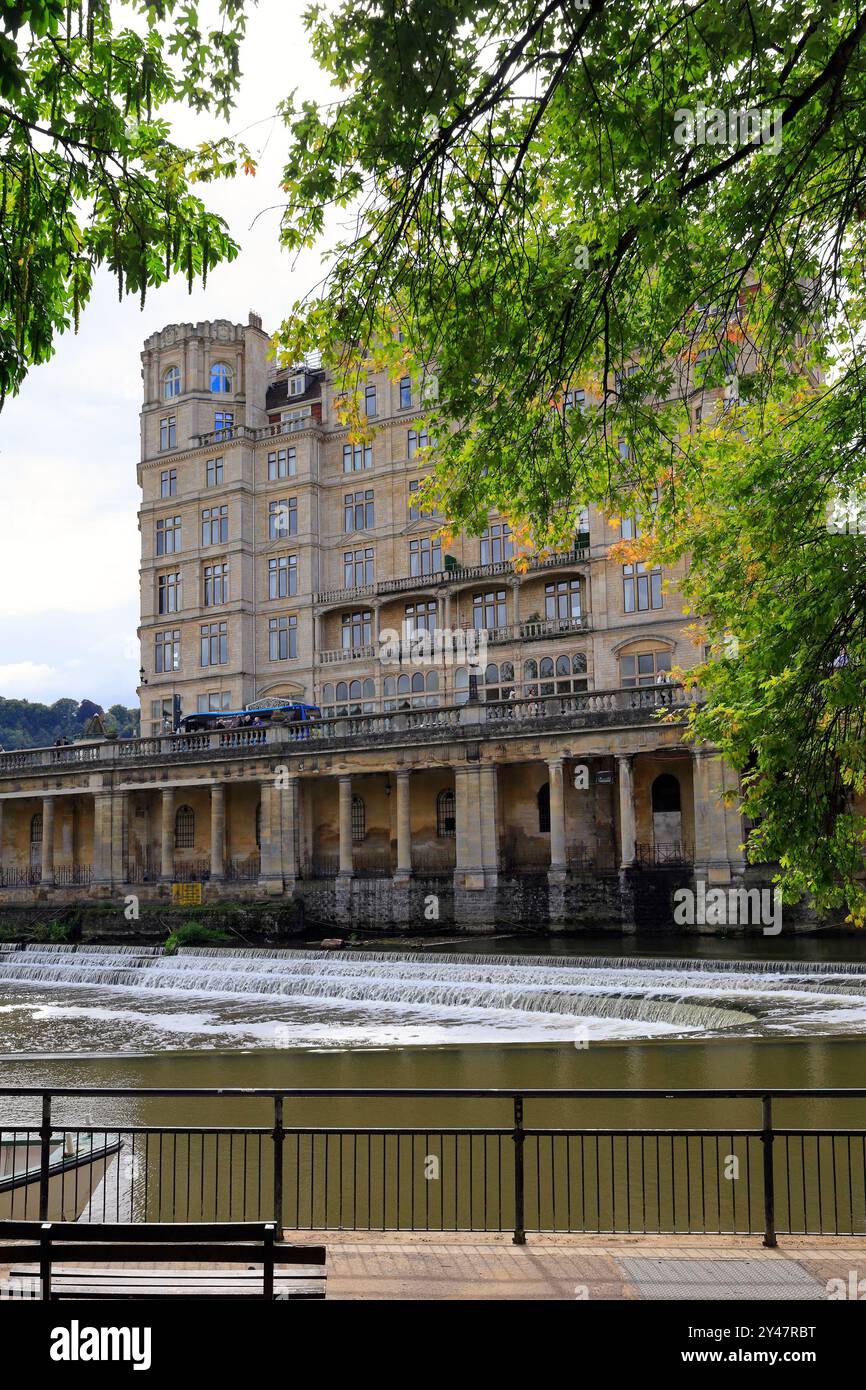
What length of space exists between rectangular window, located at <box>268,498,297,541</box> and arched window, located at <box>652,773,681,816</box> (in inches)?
968

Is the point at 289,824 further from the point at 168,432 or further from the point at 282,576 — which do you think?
the point at 168,432

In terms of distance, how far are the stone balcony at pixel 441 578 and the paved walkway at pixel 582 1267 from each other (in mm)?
37957

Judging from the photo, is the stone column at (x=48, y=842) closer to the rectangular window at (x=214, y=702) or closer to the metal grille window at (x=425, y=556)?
the rectangular window at (x=214, y=702)

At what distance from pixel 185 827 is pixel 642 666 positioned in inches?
901

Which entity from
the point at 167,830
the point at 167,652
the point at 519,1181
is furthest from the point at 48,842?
the point at 519,1181

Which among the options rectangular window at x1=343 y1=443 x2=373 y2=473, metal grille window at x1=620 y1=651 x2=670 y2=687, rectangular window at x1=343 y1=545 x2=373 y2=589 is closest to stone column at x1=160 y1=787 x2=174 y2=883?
rectangular window at x1=343 y1=545 x2=373 y2=589

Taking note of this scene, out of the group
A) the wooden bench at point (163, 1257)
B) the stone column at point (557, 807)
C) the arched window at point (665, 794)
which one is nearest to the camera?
the wooden bench at point (163, 1257)

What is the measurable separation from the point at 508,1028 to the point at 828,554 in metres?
14.7

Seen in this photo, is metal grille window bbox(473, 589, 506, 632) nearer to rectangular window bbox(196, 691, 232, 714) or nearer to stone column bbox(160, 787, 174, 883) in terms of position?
rectangular window bbox(196, 691, 232, 714)

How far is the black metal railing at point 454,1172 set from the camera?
844cm

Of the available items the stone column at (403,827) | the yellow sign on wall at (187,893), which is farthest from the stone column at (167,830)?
the stone column at (403,827)

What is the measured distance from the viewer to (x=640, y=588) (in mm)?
44656

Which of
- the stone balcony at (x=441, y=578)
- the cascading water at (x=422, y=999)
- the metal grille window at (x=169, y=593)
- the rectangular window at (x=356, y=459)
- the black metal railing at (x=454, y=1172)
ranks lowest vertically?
the cascading water at (x=422, y=999)
